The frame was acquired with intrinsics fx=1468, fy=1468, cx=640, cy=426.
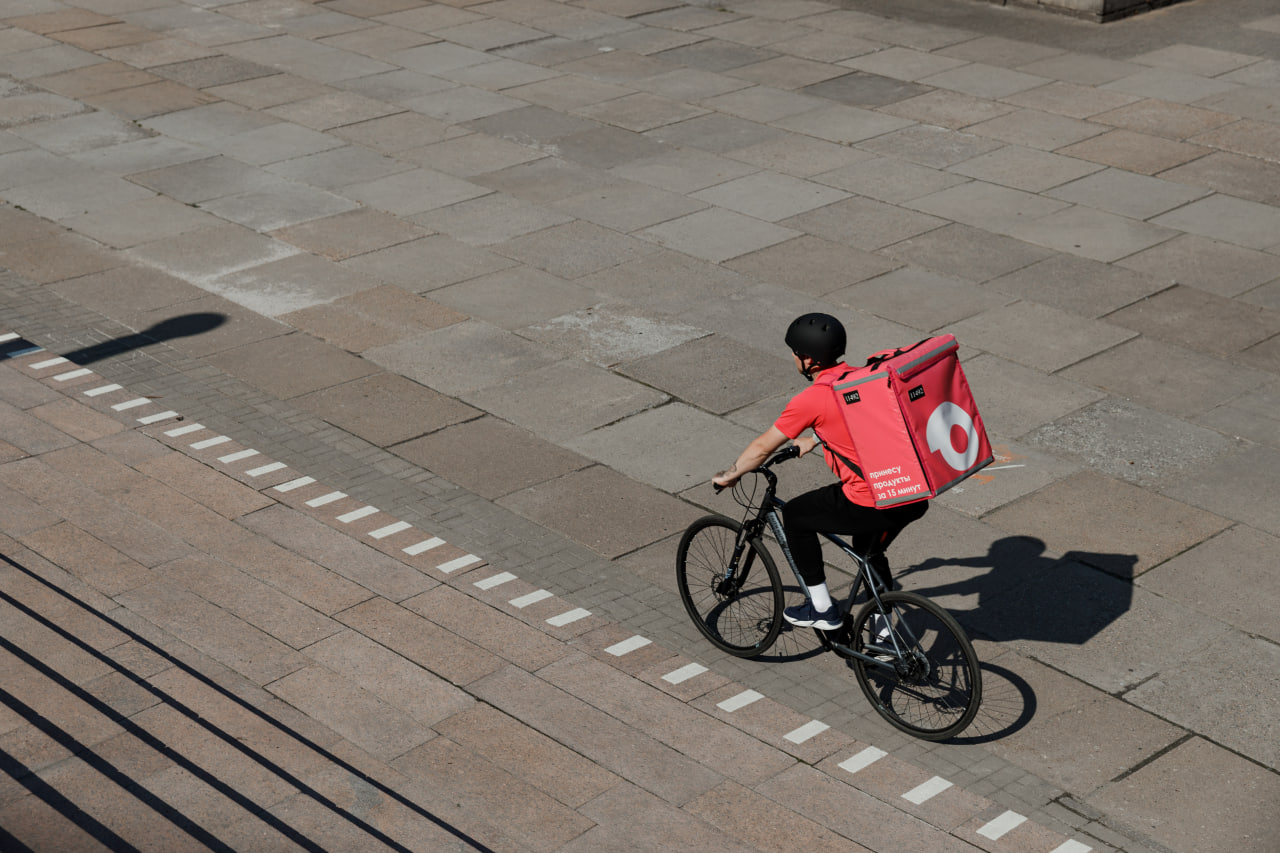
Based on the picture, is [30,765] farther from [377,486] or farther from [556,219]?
[556,219]

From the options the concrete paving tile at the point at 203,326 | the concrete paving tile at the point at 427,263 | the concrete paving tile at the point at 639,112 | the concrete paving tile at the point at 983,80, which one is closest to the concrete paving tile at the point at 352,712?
the concrete paving tile at the point at 203,326

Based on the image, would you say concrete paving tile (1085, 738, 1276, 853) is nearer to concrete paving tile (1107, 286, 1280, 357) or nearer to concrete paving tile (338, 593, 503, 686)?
concrete paving tile (338, 593, 503, 686)

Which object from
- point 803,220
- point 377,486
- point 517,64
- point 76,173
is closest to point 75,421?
point 377,486

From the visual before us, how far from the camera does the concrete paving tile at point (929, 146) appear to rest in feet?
50.8

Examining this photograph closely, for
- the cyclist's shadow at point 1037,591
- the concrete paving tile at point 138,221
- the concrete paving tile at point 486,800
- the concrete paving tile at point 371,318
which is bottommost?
the cyclist's shadow at point 1037,591

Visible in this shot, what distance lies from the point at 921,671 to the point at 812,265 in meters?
6.51

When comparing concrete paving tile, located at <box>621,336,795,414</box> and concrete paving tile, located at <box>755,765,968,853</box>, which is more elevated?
concrete paving tile, located at <box>621,336,795,414</box>

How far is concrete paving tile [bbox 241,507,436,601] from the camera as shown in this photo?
833 centimetres

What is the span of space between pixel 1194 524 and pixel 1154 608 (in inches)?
42.4

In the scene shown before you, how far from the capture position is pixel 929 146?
15.9m

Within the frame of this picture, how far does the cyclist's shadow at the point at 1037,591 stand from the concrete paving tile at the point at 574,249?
531 cm

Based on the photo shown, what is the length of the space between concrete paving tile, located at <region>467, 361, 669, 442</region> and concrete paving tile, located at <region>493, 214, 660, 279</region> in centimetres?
201

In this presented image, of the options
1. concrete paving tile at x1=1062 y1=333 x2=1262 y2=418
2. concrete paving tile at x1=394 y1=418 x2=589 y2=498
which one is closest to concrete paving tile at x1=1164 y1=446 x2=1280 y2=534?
concrete paving tile at x1=1062 y1=333 x2=1262 y2=418

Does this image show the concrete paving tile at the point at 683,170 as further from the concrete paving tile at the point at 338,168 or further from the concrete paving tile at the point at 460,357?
the concrete paving tile at the point at 460,357
